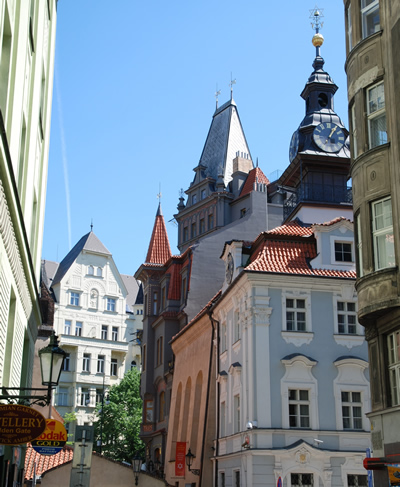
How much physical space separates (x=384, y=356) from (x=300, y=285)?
1215 centimetres

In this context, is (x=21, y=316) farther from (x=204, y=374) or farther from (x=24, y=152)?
(x=204, y=374)

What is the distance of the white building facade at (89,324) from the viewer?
7338 cm

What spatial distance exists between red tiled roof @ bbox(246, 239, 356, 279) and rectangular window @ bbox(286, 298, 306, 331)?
4.01 feet

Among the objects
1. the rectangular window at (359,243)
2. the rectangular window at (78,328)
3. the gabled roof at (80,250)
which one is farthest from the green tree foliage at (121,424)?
the rectangular window at (359,243)

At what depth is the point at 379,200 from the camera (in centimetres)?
1741

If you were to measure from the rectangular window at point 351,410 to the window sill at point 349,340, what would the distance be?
1.90 m

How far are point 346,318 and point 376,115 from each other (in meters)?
13.1

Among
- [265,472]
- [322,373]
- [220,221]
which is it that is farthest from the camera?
[220,221]

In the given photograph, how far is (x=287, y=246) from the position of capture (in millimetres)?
30609

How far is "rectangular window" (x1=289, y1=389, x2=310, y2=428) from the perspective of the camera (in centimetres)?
2748

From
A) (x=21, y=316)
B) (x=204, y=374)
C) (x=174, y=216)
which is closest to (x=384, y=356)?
(x=21, y=316)

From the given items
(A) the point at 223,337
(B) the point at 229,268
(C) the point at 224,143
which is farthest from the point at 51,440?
(C) the point at 224,143

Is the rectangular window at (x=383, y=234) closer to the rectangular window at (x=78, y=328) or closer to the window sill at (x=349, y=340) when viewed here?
the window sill at (x=349, y=340)

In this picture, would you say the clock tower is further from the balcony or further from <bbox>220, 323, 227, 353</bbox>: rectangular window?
<bbox>220, 323, 227, 353</bbox>: rectangular window
